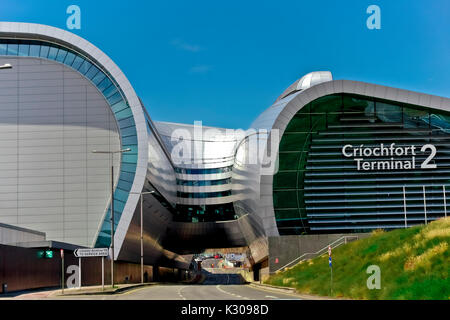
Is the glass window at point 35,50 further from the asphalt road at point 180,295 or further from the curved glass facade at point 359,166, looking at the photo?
the asphalt road at point 180,295

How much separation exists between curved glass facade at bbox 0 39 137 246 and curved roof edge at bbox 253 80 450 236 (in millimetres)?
13318

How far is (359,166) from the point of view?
5266 cm

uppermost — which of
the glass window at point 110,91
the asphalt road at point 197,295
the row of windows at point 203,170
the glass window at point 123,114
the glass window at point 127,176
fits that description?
the glass window at point 110,91

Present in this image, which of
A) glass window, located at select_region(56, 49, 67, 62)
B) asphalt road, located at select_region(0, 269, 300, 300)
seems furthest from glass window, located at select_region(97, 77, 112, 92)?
asphalt road, located at select_region(0, 269, 300, 300)

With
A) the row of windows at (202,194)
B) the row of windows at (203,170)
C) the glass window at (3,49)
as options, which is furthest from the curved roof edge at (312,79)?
the glass window at (3,49)

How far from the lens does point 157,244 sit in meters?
80.9

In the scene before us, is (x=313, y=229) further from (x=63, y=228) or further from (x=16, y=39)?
(x=16, y=39)

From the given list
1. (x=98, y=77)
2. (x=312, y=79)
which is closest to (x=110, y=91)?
(x=98, y=77)

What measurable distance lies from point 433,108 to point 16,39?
122 ft

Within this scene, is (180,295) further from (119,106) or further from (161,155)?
(161,155)

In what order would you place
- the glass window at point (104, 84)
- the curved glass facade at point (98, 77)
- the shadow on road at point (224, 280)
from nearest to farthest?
the curved glass facade at point (98, 77) → the glass window at point (104, 84) → the shadow on road at point (224, 280)

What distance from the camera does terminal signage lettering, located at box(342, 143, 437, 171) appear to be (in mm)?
52188

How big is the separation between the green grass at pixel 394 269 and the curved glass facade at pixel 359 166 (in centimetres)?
1156

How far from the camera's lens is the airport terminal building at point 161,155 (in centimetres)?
5234
